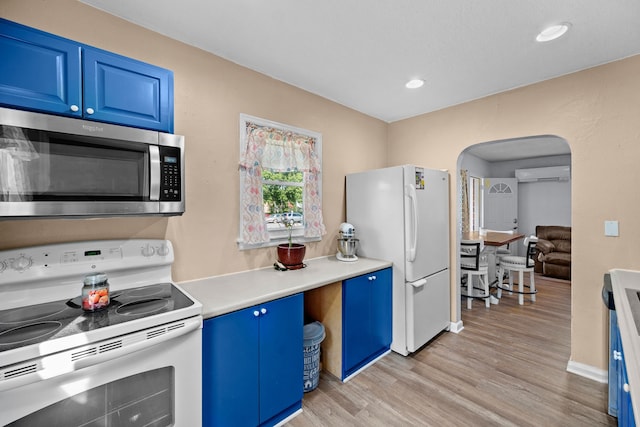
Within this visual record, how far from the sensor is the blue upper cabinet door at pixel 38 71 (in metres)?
1.17

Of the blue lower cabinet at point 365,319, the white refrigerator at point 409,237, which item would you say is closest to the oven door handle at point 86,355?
the blue lower cabinet at point 365,319

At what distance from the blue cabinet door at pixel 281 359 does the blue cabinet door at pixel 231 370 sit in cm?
6

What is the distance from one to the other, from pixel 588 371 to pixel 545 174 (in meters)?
5.08

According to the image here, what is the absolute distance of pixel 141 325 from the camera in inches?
46.1

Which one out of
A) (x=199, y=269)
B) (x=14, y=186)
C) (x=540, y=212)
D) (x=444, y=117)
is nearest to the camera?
(x=14, y=186)

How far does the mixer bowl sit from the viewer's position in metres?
2.71

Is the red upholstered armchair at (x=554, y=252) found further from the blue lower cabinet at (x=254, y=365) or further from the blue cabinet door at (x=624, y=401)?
the blue lower cabinet at (x=254, y=365)

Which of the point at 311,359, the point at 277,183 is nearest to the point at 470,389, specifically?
the point at 311,359

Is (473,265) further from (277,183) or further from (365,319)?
(277,183)

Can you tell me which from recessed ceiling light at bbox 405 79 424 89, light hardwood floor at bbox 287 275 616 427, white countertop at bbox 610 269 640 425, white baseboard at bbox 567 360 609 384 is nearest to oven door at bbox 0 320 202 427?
light hardwood floor at bbox 287 275 616 427

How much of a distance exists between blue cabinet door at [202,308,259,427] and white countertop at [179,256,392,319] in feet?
0.23

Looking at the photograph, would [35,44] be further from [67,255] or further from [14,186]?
[67,255]

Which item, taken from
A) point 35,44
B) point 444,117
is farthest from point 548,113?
point 35,44

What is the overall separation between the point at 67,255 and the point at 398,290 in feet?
7.97
